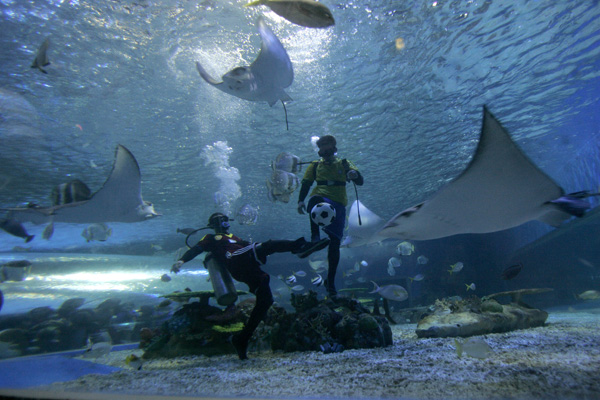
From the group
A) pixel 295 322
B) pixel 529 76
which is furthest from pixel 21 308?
pixel 529 76

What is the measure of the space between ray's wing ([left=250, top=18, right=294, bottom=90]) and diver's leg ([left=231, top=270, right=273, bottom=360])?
3.41 m

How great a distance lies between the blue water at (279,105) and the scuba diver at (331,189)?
3974mm

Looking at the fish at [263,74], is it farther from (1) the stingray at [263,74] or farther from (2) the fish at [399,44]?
(2) the fish at [399,44]

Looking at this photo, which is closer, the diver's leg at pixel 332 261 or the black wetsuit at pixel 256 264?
the black wetsuit at pixel 256 264

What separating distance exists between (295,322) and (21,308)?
458 inches

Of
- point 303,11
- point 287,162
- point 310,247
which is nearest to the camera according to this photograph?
point 303,11

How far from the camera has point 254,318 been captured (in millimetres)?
3398

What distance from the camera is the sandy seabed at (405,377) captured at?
4.80 feet

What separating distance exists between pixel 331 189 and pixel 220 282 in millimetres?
2433

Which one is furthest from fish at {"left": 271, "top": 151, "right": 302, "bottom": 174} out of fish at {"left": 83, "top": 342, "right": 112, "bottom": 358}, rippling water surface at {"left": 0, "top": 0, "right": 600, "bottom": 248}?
fish at {"left": 83, "top": 342, "right": 112, "bottom": 358}

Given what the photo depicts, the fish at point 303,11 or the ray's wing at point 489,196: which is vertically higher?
the fish at point 303,11

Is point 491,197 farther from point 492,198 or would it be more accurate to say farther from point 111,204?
point 111,204

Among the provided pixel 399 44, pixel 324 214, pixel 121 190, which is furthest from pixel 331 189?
pixel 399 44

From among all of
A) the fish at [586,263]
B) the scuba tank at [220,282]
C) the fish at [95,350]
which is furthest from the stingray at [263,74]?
the fish at [586,263]
